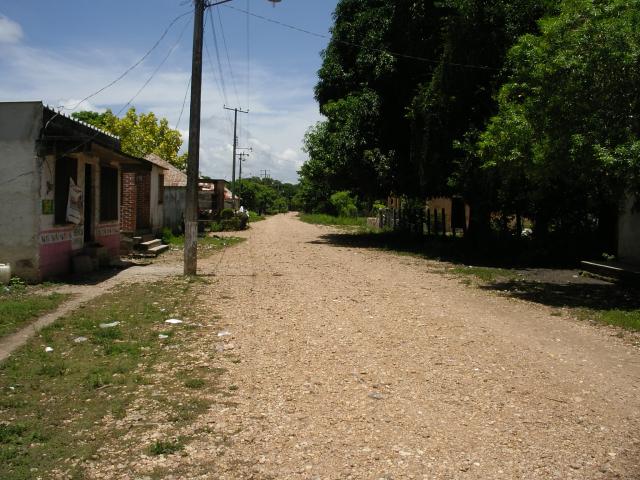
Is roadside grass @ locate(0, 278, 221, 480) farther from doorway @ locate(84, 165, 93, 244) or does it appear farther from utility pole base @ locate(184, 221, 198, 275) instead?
doorway @ locate(84, 165, 93, 244)

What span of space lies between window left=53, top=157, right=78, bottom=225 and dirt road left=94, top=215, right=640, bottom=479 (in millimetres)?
4686

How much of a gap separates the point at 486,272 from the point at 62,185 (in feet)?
38.1

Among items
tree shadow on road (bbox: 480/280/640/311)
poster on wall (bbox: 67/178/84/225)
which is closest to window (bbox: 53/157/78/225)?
poster on wall (bbox: 67/178/84/225)

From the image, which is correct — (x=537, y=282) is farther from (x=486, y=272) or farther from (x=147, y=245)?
(x=147, y=245)

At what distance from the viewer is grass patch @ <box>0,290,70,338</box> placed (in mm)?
8611

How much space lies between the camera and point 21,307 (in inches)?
380

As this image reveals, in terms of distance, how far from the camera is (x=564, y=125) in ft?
38.4

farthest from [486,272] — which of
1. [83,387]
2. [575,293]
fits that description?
[83,387]

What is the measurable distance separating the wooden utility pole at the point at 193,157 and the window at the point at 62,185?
2.78 metres

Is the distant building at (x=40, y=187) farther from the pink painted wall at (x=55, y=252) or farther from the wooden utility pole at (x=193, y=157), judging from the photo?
the wooden utility pole at (x=193, y=157)

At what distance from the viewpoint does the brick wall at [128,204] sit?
73.5 feet

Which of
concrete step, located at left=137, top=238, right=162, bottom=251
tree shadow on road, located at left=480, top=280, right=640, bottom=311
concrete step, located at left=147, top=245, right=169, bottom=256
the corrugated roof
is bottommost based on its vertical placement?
tree shadow on road, located at left=480, top=280, right=640, bottom=311

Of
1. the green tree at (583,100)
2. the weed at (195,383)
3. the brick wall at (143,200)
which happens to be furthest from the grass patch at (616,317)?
the brick wall at (143,200)

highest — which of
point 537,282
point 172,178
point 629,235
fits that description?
point 172,178
